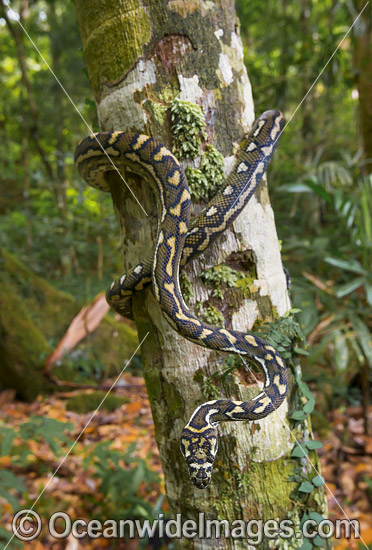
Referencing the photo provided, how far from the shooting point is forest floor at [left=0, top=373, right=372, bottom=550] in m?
3.60

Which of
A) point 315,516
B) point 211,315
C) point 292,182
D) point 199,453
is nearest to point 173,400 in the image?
point 199,453

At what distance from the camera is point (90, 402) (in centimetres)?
550

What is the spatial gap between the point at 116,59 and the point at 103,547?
3.68 meters

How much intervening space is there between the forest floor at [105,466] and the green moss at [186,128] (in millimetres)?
2346

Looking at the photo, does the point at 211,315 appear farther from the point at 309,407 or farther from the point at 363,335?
the point at 363,335

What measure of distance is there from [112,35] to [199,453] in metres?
1.87

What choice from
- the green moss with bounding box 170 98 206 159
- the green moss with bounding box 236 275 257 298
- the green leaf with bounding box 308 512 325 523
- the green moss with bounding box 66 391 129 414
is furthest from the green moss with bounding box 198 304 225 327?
the green moss with bounding box 66 391 129 414

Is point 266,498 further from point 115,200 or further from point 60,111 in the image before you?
point 60,111

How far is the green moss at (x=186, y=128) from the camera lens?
1843 millimetres

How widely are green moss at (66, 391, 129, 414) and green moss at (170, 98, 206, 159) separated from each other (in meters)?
4.24

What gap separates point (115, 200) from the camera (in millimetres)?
2119

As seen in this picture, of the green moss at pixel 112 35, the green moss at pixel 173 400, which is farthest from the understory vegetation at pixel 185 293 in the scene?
the green moss at pixel 112 35

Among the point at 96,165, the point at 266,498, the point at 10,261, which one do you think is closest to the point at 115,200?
the point at 96,165

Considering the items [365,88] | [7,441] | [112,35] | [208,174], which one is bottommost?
[7,441]
